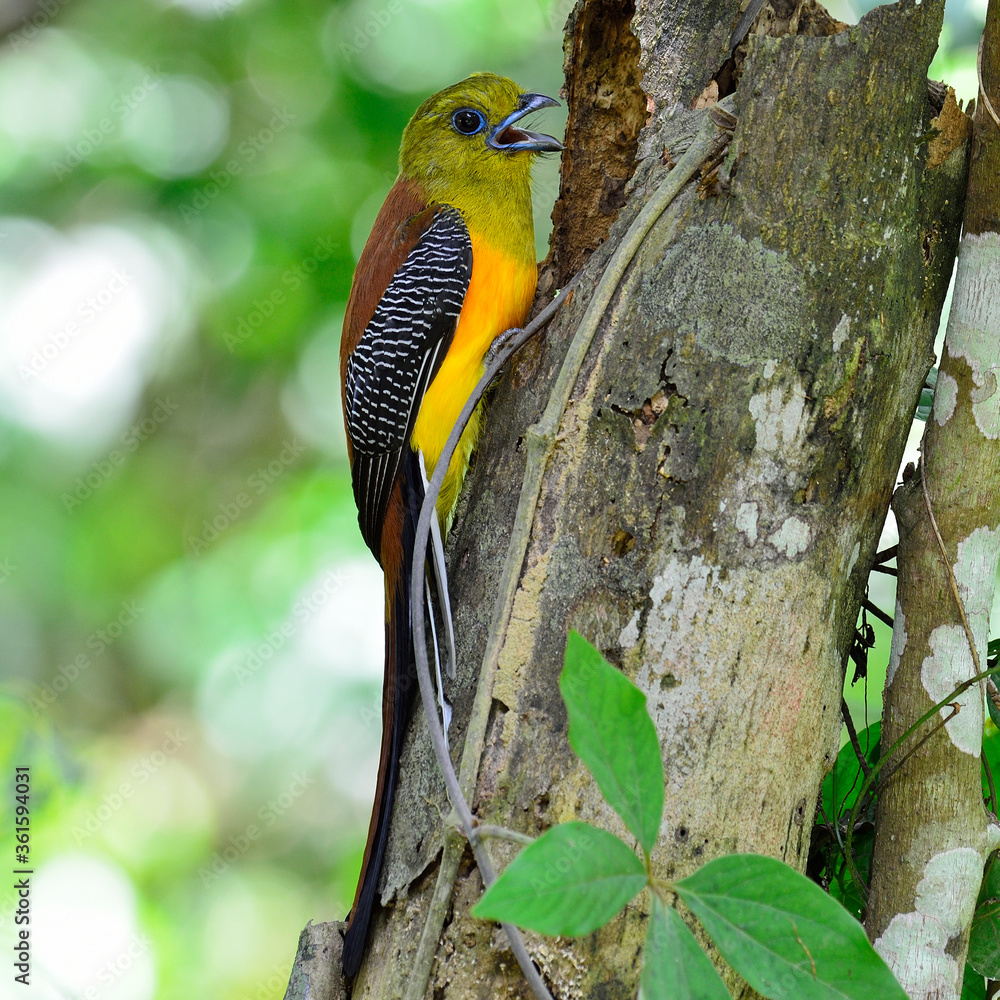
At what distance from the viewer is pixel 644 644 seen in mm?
1379

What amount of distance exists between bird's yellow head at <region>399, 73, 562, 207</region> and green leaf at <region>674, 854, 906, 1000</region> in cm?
187

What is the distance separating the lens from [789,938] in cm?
97

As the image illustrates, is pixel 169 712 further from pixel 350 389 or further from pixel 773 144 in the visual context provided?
pixel 773 144

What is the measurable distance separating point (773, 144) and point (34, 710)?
385 centimetres

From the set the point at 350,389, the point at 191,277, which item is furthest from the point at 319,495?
the point at 350,389

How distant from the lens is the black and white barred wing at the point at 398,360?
212 centimetres

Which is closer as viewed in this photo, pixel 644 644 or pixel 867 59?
pixel 644 644

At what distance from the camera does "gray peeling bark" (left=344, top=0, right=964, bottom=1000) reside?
1.35 metres

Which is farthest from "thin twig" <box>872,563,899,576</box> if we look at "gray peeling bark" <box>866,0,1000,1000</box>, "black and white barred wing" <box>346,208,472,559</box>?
"black and white barred wing" <box>346,208,472,559</box>

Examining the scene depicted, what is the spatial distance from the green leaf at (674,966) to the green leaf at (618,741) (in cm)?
8

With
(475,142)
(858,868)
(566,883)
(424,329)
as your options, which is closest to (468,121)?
(475,142)

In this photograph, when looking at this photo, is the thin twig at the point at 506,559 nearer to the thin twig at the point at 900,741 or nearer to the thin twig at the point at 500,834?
the thin twig at the point at 500,834

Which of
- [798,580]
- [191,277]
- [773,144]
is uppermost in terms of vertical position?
[191,277]

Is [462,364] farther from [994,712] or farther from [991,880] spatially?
[991,880]
